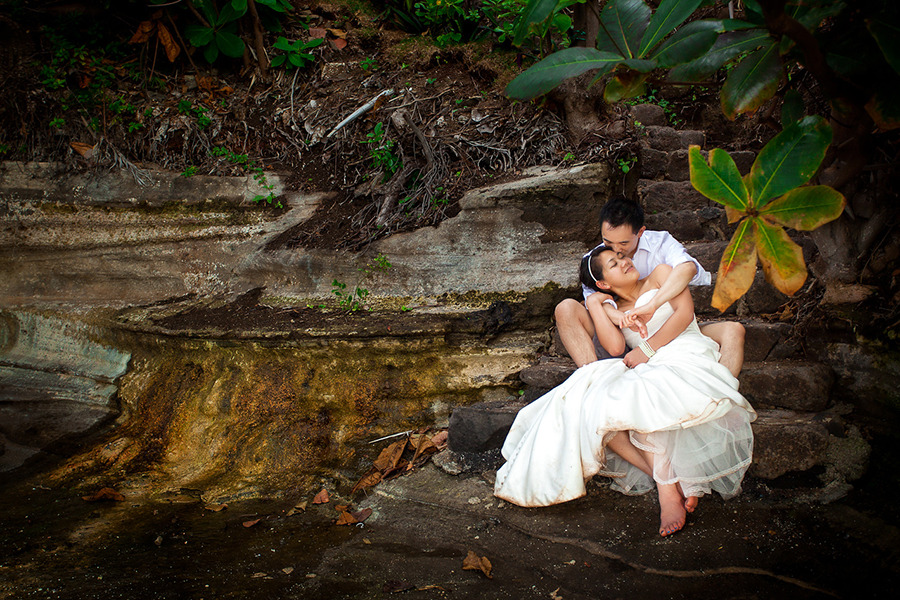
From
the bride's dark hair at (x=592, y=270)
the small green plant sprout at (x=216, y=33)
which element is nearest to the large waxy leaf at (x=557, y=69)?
the bride's dark hair at (x=592, y=270)

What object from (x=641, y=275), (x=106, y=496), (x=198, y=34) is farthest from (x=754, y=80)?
(x=198, y=34)

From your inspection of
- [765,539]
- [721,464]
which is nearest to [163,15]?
[721,464]

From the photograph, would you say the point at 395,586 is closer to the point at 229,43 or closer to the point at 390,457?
the point at 390,457

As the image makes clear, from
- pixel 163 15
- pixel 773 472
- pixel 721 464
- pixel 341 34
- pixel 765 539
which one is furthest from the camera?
pixel 341 34

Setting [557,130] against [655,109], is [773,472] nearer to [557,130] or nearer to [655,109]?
[557,130]

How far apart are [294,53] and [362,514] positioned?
4064 mm

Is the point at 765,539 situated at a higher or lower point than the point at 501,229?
lower

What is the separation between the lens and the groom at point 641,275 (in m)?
2.65

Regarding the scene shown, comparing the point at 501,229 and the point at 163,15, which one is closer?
the point at 501,229

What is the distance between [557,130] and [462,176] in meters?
0.83

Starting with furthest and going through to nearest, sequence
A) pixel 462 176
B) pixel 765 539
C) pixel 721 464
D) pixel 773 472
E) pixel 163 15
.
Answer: pixel 163 15 < pixel 462 176 < pixel 773 472 < pixel 721 464 < pixel 765 539

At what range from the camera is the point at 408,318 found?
3.68 m

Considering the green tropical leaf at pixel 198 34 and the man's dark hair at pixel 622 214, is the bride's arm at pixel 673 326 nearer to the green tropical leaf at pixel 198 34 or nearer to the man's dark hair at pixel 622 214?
the man's dark hair at pixel 622 214

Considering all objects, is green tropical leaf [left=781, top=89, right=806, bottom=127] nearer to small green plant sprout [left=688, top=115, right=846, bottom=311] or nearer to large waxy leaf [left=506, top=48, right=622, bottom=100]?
small green plant sprout [left=688, top=115, right=846, bottom=311]
